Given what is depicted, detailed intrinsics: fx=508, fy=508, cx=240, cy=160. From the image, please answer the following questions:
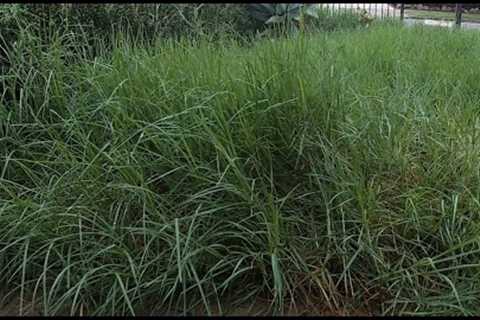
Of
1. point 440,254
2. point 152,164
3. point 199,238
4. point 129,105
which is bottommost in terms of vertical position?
point 440,254

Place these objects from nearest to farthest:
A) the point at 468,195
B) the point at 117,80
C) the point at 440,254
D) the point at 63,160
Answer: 1. the point at 440,254
2. the point at 468,195
3. the point at 63,160
4. the point at 117,80

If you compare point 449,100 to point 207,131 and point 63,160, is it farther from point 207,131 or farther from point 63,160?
point 63,160

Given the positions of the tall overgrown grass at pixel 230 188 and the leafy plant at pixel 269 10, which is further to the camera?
the leafy plant at pixel 269 10

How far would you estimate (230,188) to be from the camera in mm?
2020

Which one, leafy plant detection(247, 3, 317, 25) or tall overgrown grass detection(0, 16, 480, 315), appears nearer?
tall overgrown grass detection(0, 16, 480, 315)

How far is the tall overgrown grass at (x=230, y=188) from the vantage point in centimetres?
192

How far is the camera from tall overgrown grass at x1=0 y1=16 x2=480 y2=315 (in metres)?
1.92

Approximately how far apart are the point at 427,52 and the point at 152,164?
3.20 metres

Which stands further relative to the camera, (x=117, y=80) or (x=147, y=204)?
(x=117, y=80)

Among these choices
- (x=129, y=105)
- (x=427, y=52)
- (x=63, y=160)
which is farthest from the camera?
(x=427, y=52)

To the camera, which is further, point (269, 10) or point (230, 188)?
point (269, 10)

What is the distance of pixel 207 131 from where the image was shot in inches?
85.3

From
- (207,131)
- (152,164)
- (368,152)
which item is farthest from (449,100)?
(152,164)

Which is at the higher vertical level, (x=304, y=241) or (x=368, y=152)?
(x=368, y=152)
